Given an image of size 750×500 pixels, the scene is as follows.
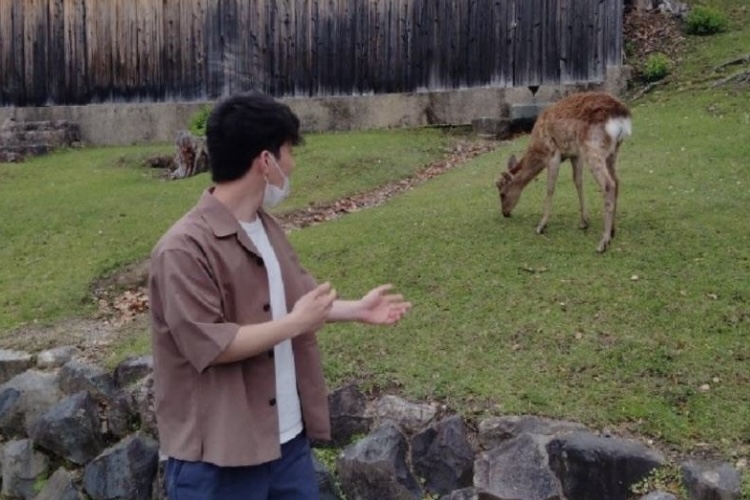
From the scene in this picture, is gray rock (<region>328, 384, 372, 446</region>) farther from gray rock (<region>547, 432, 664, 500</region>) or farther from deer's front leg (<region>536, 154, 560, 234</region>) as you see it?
deer's front leg (<region>536, 154, 560, 234</region>)

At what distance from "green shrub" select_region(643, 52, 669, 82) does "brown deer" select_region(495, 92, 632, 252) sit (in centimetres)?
866

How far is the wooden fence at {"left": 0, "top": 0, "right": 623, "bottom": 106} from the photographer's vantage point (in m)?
17.4

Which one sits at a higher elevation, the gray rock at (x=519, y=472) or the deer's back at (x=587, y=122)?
the deer's back at (x=587, y=122)

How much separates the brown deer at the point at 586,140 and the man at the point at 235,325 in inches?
197

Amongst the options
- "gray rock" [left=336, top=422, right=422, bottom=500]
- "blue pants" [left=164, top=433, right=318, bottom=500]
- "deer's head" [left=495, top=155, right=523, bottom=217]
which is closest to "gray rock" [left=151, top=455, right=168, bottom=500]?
"gray rock" [left=336, top=422, right=422, bottom=500]

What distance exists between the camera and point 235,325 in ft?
11.3

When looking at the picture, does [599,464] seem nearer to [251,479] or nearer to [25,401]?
[251,479]

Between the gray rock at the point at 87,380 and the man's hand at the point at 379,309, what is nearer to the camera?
the man's hand at the point at 379,309

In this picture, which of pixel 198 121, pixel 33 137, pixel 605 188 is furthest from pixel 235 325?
pixel 33 137

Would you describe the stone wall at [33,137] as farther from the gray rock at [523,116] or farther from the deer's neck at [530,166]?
the deer's neck at [530,166]

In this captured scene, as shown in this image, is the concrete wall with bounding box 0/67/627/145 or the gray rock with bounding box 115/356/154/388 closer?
the gray rock with bounding box 115/356/154/388

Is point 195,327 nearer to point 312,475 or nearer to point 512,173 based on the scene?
point 312,475

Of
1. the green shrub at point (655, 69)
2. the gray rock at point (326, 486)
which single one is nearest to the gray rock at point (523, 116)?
the green shrub at point (655, 69)

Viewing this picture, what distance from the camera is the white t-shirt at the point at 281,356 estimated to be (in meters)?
3.74
